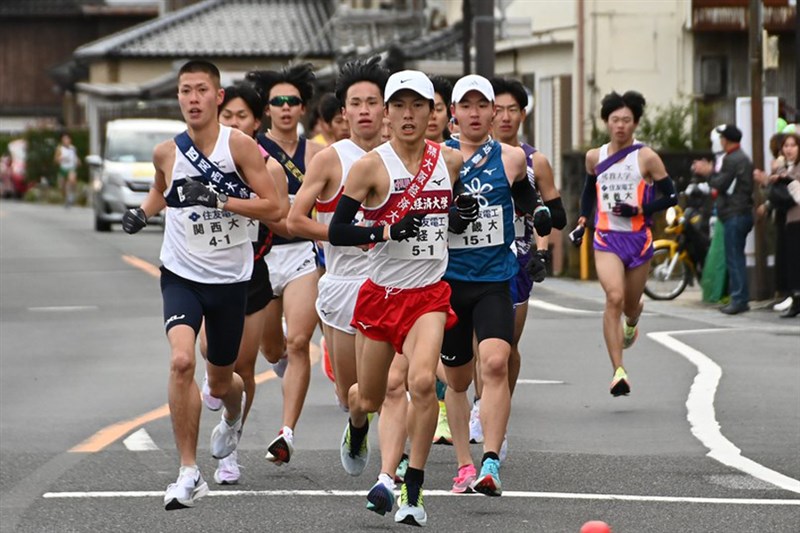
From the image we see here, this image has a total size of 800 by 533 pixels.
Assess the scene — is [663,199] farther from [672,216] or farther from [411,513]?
[672,216]

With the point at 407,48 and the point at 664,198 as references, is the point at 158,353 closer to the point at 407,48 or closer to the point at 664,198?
the point at 664,198

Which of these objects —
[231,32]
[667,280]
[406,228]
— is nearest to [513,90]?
[406,228]

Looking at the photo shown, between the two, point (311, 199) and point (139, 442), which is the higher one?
point (311, 199)

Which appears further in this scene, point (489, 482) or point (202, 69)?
point (202, 69)

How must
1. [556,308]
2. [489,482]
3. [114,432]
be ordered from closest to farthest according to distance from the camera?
1. [489,482]
2. [114,432]
3. [556,308]

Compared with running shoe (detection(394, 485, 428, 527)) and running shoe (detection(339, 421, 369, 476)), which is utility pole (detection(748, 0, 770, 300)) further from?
running shoe (detection(394, 485, 428, 527))

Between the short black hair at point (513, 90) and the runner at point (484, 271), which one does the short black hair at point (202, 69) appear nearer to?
the runner at point (484, 271)

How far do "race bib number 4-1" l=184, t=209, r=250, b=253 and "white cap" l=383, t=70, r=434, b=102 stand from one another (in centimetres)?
110

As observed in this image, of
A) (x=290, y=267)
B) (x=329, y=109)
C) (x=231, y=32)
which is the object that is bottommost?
(x=290, y=267)

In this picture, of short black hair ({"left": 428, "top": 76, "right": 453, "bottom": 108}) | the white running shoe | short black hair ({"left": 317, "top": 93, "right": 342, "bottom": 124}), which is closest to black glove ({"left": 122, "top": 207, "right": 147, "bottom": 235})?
short black hair ({"left": 428, "top": 76, "right": 453, "bottom": 108})

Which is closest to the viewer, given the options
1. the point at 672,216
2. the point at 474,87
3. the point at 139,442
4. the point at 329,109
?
the point at 474,87

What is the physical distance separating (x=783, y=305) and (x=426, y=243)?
38.9 feet

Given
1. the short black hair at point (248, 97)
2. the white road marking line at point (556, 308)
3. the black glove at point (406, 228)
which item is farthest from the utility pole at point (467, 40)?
the black glove at point (406, 228)

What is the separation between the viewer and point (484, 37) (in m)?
25.1
